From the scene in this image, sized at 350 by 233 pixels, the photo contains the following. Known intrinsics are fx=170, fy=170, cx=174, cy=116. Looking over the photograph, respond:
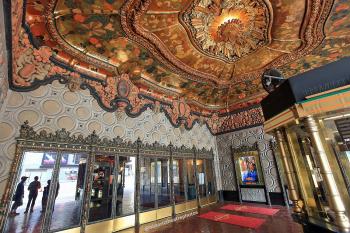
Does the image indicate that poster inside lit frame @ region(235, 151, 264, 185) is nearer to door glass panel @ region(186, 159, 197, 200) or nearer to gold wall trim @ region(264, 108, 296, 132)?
door glass panel @ region(186, 159, 197, 200)

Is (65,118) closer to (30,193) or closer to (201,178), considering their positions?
(30,193)

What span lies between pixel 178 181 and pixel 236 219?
2529 millimetres

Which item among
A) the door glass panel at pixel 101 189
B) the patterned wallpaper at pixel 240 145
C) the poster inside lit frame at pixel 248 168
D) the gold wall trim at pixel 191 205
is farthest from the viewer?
the poster inside lit frame at pixel 248 168

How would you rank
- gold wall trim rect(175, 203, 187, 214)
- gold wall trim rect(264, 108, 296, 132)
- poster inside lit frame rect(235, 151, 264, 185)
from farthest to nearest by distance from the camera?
1. poster inside lit frame rect(235, 151, 264, 185)
2. gold wall trim rect(175, 203, 187, 214)
3. gold wall trim rect(264, 108, 296, 132)

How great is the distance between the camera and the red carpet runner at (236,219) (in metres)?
4.79

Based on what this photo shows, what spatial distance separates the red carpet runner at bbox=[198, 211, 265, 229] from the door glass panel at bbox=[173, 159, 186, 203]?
1.15 metres

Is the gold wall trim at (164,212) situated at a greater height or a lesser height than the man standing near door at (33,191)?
lesser

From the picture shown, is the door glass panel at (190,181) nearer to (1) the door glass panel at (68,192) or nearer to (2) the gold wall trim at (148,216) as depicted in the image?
(2) the gold wall trim at (148,216)

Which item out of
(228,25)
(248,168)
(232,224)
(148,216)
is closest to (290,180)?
(232,224)

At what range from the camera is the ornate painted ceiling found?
3748 mm

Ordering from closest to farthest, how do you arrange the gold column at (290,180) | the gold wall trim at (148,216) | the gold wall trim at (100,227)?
1. the gold column at (290,180)
2. the gold wall trim at (100,227)
3. the gold wall trim at (148,216)

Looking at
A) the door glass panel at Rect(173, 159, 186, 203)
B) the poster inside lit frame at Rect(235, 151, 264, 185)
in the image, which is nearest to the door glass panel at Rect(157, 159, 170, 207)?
the door glass panel at Rect(173, 159, 186, 203)

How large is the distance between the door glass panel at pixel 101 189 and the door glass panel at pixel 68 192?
320mm

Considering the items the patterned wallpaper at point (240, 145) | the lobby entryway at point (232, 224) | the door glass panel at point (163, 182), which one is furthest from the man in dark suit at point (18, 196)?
the patterned wallpaper at point (240, 145)
